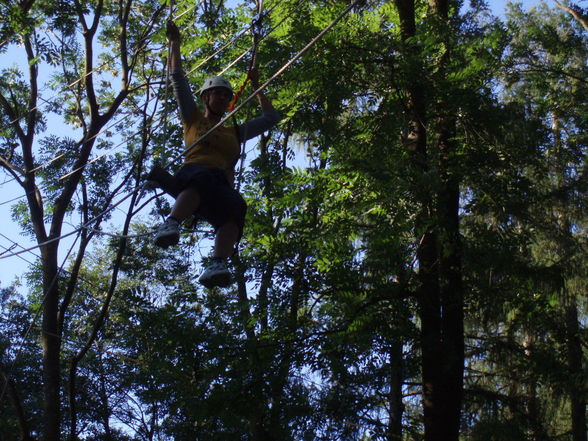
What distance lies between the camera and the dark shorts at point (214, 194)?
4336 millimetres

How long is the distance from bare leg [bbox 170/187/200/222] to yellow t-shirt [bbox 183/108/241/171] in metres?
0.22

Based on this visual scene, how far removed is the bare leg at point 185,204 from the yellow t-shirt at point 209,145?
22 cm

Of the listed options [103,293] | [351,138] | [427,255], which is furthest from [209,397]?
[103,293]

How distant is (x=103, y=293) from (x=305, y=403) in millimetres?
10677

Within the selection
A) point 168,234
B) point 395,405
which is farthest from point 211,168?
point 395,405

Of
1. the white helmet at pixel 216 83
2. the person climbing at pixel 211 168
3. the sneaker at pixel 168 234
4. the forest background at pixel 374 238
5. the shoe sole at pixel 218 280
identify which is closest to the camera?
the sneaker at pixel 168 234

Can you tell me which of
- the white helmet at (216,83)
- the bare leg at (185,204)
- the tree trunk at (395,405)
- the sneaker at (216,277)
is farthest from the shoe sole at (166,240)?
the tree trunk at (395,405)

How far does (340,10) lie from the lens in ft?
24.3

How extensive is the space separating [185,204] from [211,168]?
0.32 meters

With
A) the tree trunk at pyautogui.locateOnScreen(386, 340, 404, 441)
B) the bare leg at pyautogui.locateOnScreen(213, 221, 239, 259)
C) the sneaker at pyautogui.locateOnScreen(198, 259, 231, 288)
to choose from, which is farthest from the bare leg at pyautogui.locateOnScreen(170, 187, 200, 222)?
the tree trunk at pyautogui.locateOnScreen(386, 340, 404, 441)

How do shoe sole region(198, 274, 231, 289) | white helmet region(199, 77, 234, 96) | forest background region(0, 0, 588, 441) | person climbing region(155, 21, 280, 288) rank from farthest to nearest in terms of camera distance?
forest background region(0, 0, 588, 441)
white helmet region(199, 77, 234, 96)
person climbing region(155, 21, 280, 288)
shoe sole region(198, 274, 231, 289)

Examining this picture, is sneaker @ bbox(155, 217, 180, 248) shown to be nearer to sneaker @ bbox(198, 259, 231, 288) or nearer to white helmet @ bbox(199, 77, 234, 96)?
sneaker @ bbox(198, 259, 231, 288)

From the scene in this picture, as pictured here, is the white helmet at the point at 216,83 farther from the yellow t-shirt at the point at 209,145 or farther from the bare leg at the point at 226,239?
the bare leg at the point at 226,239

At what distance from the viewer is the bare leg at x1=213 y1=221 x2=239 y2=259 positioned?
14.5 feet
